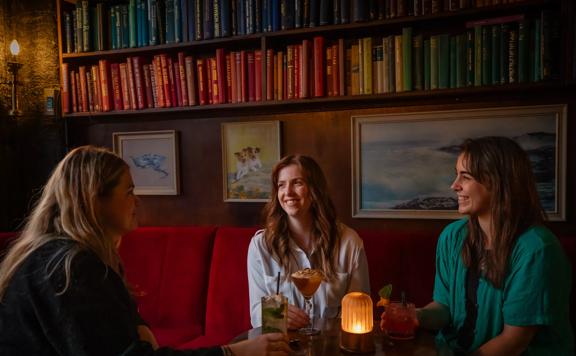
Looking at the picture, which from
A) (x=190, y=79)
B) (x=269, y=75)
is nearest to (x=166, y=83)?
(x=190, y=79)

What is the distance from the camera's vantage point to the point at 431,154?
2.33 metres

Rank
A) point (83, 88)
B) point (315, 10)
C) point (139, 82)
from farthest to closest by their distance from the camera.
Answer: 1. point (83, 88)
2. point (139, 82)
3. point (315, 10)

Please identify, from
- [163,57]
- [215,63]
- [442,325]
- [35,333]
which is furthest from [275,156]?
[35,333]

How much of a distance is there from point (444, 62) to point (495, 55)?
216 millimetres

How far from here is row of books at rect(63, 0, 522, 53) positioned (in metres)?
2.23

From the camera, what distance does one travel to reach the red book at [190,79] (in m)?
→ 2.53

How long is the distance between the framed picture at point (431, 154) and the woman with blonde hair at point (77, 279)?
1354mm

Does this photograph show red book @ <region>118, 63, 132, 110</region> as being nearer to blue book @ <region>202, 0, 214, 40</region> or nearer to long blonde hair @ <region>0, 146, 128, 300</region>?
blue book @ <region>202, 0, 214, 40</region>

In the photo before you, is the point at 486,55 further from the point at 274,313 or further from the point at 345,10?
the point at 274,313

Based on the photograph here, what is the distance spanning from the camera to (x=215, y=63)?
250cm

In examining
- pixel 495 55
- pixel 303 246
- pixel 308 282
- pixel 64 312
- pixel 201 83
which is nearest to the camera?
pixel 64 312

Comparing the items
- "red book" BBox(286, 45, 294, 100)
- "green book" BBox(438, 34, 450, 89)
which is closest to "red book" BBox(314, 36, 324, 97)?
"red book" BBox(286, 45, 294, 100)

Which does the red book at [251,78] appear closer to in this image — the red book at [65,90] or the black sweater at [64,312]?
the red book at [65,90]

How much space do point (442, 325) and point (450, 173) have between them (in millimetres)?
912
